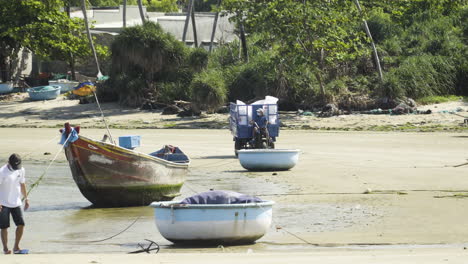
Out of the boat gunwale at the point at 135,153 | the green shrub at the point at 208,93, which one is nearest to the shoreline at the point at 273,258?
the boat gunwale at the point at 135,153

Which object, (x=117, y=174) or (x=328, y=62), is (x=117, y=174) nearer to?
(x=117, y=174)

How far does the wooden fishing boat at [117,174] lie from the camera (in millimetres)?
16109

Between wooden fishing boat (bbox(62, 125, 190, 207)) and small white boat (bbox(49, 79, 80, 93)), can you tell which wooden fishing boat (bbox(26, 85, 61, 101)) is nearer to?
small white boat (bbox(49, 79, 80, 93))

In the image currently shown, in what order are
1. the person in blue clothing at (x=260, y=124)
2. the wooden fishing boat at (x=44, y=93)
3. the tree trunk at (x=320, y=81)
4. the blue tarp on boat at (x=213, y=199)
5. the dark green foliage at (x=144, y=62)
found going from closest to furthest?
the blue tarp on boat at (x=213, y=199)
the person in blue clothing at (x=260, y=124)
the tree trunk at (x=320, y=81)
the dark green foliage at (x=144, y=62)
the wooden fishing boat at (x=44, y=93)

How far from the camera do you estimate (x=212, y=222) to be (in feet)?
39.6

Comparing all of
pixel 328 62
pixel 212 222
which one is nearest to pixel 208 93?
pixel 328 62

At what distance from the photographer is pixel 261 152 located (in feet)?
69.3

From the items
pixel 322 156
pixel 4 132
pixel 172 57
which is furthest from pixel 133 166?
pixel 172 57

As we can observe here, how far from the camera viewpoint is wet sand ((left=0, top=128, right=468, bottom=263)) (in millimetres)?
12375

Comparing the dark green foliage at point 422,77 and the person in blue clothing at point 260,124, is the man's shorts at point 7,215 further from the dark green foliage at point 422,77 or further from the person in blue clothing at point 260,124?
the dark green foliage at point 422,77

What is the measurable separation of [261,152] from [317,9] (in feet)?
46.5

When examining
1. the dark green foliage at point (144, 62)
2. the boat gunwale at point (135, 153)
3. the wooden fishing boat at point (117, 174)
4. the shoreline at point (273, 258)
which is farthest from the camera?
the dark green foliage at point (144, 62)

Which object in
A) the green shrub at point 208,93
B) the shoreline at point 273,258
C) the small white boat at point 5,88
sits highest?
the shoreline at point 273,258

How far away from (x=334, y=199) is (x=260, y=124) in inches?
253
